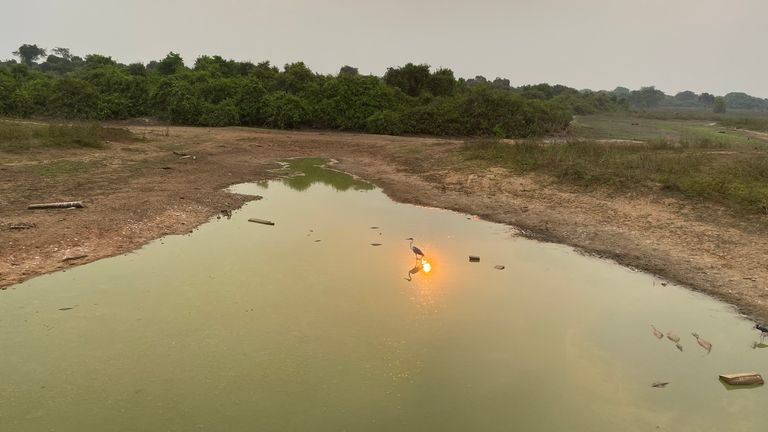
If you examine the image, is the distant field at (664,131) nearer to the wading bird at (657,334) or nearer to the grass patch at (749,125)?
the grass patch at (749,125)

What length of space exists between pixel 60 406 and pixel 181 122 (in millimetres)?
26580

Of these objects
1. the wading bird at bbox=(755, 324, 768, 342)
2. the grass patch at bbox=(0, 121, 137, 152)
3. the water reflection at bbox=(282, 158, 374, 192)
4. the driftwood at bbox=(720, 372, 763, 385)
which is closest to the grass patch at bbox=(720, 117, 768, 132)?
the water reflection at bbox=(282, 158, 374, 192)

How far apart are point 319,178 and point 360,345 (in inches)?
441

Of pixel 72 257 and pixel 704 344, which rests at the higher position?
pixel 72 257

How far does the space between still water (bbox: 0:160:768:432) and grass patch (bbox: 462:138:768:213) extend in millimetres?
4344

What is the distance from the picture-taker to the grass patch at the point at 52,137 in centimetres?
1527

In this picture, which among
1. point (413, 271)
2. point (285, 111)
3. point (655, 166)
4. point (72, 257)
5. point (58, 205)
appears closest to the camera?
point (72, 257)

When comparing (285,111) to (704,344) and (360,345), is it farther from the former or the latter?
(704,344)

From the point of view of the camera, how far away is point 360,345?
18.8 ft

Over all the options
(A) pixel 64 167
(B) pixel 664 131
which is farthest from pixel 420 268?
(B) pixel 664 131

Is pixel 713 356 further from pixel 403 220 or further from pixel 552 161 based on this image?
pixel 552 161

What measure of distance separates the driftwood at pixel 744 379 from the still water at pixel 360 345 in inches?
4.2

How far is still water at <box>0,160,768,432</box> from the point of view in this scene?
4508mm

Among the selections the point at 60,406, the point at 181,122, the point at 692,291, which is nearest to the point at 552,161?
the point at 692,291
